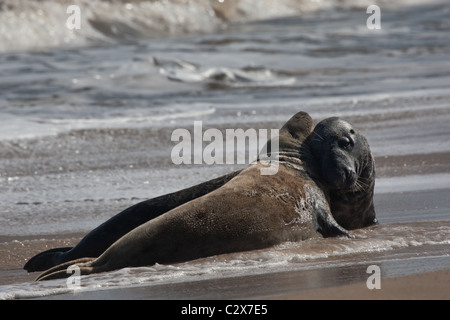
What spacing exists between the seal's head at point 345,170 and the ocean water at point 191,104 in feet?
0.74

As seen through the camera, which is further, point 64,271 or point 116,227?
point 116,227

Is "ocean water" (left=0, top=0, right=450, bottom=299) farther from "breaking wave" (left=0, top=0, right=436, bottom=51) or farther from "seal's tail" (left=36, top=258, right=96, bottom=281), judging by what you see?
"seal's tail" (left=36, top=258, right=96, bottom=281)

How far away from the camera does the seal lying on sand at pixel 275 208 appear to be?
16.4 ft

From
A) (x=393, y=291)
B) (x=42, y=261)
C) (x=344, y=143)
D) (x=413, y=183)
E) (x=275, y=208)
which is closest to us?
(x=393, y=291)

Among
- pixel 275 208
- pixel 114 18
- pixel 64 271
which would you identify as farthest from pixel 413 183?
pixel 114 18

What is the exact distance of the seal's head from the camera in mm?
5883

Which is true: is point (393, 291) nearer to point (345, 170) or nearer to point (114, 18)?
point (345, 170)

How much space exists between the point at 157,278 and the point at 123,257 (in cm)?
43

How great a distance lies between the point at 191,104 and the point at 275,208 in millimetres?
6743

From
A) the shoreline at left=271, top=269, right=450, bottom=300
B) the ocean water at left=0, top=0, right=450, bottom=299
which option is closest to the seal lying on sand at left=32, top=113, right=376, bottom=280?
the ocean water at left=0, top=0, right=450, bottom=299

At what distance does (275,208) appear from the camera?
5297mm

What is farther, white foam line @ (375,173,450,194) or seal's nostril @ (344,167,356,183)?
white foam line @ (375,173,450,194)
